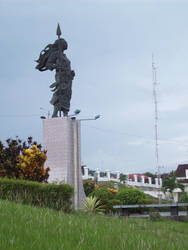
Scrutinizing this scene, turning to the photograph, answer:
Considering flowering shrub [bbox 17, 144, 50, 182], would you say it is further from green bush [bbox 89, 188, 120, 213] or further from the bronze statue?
the bronze statue

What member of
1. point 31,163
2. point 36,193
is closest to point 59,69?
point 31,163

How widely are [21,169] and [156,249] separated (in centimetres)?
1241

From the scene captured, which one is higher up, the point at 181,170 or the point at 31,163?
the point at 181,170

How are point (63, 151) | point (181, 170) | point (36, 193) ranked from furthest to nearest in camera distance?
1. point (181, 170)
2. point (63, 151)
3. point (36, 193)

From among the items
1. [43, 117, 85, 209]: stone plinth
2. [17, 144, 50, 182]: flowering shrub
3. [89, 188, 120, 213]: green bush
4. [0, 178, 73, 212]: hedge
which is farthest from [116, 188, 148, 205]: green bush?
[0, 178, 73, 212]: hedge

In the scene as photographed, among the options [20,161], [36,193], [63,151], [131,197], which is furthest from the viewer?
[131,197]

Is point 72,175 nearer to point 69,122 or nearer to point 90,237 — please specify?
point 69,122

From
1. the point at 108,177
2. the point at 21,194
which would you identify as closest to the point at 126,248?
the point at 21,194

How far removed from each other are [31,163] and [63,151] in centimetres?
464

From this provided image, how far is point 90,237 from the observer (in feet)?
15.8

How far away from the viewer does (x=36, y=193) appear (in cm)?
1291

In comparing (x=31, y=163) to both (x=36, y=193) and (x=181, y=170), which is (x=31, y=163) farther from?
(x=181, y=170)

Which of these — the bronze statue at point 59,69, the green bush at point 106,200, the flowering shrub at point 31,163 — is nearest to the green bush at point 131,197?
the green bush at point 106,200

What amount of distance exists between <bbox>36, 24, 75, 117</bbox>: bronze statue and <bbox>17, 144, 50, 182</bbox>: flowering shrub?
5.64 m
